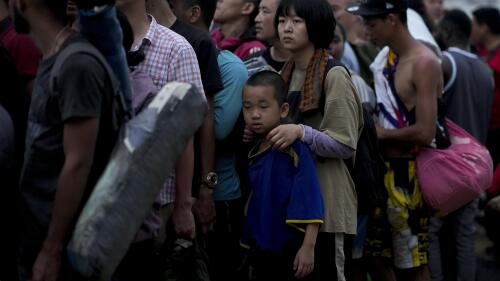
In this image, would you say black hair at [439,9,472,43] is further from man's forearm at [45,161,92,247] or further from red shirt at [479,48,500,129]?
man's forearm at [45,161,92,247]

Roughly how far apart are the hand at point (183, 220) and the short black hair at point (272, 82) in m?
0.83

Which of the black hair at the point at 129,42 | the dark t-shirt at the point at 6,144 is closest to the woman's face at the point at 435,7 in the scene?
the black hair at the point at 129,42

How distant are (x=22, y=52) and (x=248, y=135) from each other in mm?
1246

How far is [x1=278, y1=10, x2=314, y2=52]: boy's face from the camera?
189 inches

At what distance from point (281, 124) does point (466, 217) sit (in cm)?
248


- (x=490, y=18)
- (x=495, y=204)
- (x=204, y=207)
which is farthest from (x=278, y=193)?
(x=490, y=18)

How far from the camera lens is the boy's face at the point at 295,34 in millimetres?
4789

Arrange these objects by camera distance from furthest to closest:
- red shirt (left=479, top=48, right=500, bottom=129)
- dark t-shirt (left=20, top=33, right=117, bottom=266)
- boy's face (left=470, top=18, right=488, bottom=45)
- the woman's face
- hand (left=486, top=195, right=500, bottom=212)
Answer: the woman's face
boy's face (left=470, top=18, right=488, bottom=45)
red shirt (left=479, top=48, right=500, bottom=129)
hand (left=486, top=195, right=500, bottom=212)
dark t-shirt (left=20, top=33, right=117, bottom=266)

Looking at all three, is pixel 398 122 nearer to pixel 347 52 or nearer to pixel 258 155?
pixel 258 155

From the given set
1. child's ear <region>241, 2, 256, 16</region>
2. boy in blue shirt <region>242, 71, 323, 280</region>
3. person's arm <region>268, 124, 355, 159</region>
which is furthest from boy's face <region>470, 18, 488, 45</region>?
boy in blue shirt <region>242, 71, 323, 280</region>

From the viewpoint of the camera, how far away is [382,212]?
5453 millimetres

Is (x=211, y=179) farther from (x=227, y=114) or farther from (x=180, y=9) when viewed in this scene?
(x=180, y=9)

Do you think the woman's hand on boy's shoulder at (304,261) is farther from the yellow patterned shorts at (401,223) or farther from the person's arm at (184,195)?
the yellow patterned shorts at (401,223)

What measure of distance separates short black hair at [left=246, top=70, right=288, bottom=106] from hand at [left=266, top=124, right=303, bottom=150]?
0.19 metres
